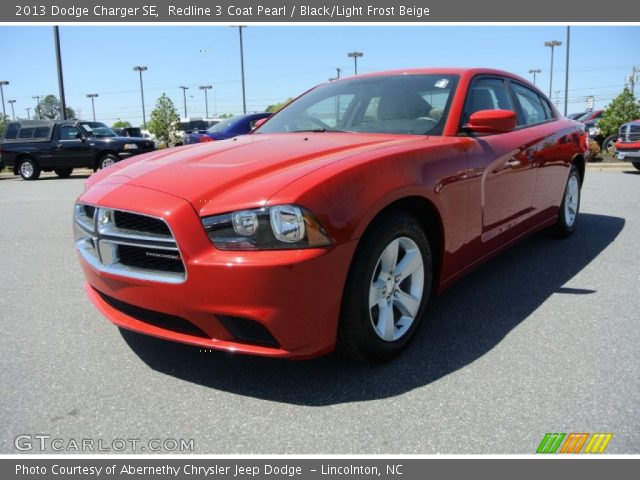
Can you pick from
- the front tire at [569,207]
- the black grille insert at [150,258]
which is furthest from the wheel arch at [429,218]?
the front tire at [569,207]

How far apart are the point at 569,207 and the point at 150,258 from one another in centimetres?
441

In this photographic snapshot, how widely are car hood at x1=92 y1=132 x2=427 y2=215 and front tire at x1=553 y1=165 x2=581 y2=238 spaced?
105 inches

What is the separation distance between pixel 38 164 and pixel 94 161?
1828 millimetres

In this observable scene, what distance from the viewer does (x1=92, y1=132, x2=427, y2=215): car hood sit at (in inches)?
92.5

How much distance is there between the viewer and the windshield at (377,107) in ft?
11.3

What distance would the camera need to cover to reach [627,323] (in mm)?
3271

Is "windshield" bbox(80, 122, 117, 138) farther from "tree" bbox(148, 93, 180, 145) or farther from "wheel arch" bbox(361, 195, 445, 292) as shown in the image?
"tree" bbox(148, 93, 180, 145)

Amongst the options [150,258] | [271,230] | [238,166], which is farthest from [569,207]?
[150,258]

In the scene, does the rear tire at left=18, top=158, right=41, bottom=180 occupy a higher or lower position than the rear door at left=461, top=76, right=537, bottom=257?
lower

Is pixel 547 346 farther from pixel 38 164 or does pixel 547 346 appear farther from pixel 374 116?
pixel 38 164

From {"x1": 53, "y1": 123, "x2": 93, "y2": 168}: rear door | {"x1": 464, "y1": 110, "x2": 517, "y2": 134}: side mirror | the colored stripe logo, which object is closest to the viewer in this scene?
the colored stripe logo

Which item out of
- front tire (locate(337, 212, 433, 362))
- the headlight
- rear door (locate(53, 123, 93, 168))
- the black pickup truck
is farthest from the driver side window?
rear door (locate(53, 123, 93, 168))

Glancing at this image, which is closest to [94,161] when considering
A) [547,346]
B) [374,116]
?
[374,116]

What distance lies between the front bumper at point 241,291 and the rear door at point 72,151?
50.9ft
